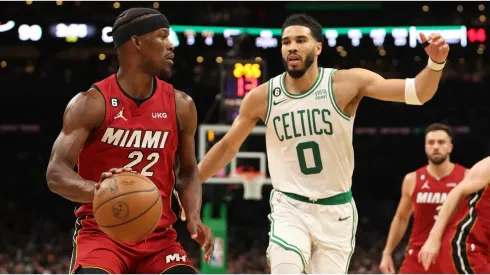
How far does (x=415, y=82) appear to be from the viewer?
5070mm

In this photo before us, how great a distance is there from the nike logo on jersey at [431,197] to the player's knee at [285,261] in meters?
3.67

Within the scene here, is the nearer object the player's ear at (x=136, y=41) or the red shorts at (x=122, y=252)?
the red shorts at (x=122, y=252)

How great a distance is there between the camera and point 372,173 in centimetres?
2619

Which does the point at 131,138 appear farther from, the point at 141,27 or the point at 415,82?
the point at 415,82

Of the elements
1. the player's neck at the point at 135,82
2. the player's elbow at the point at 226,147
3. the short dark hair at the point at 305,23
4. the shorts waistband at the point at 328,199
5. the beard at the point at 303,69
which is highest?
the short dark hair at the point at 305,23

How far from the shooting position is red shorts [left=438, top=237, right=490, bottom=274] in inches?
266

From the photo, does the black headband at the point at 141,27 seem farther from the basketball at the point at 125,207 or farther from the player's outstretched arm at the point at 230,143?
the player's outstretched arm at the point at 230,143

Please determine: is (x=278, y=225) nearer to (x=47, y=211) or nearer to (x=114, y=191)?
(x=114, y=191)

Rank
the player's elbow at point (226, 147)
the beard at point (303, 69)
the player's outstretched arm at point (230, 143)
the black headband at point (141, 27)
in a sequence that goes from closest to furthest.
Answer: the black headband at point (141, 27) < the beard at point (303, 69) < the player's outstretched arm at point (230, 143) < the player's elbow at point (226, 147)

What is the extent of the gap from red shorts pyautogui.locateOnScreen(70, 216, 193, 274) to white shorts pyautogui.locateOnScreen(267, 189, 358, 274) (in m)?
1.15

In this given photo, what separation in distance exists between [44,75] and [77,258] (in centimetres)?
2086

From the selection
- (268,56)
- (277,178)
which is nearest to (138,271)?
(277,178)

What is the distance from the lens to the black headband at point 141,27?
4543 millimetres

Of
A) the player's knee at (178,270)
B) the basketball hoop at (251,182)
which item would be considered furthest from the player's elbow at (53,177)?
the basketball hoop at (251,182)
